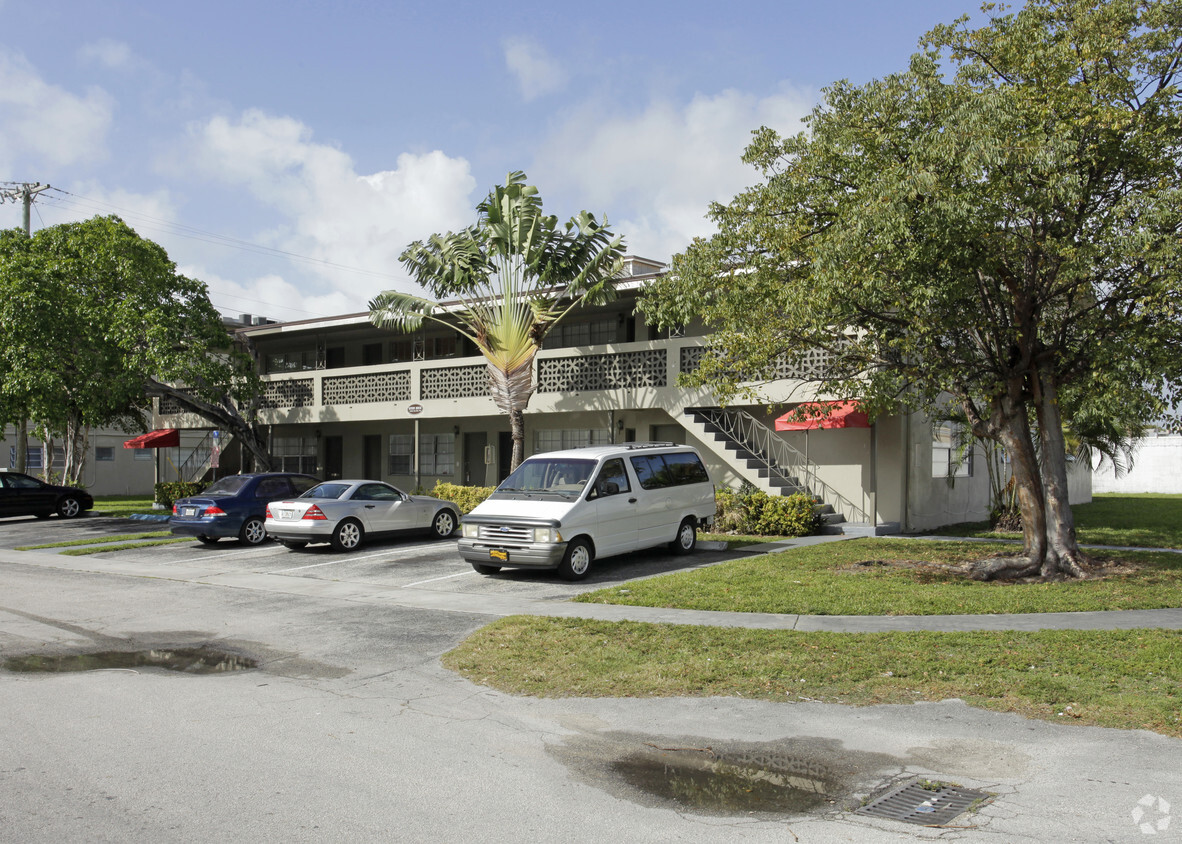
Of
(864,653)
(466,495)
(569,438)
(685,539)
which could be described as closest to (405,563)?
(685,539)

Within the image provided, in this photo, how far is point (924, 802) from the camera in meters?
5.34

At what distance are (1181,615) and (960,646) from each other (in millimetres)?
3443

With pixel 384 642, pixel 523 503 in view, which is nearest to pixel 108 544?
pixel 523 503

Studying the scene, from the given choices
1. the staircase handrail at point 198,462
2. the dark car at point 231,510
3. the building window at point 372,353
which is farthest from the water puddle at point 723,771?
the staircase handrail at point 198,462

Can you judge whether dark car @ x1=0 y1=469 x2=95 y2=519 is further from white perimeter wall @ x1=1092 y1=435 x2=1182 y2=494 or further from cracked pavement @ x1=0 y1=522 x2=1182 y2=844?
white perimeter wall @ x1=1092 y1=435 x2=1182 y2=494

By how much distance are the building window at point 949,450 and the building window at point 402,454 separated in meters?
15.4

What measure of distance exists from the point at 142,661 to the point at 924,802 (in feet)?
23.8

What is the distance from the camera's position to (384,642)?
991 cm

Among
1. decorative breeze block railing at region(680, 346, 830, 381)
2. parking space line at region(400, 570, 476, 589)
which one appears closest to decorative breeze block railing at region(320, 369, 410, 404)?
decorative breeze block railing at region(680, 346, 830, 381)

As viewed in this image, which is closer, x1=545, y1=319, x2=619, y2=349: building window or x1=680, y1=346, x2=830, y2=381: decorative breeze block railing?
x1=680, y1=346, x2=830, y2=381: decorative breeze block railing

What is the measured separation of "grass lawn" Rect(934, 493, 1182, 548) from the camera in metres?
19.4

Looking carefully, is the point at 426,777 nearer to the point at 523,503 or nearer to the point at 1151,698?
the point at 1151,698

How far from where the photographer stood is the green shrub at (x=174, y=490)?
28672 millimetres

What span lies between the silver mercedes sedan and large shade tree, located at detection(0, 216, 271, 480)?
7.93m
